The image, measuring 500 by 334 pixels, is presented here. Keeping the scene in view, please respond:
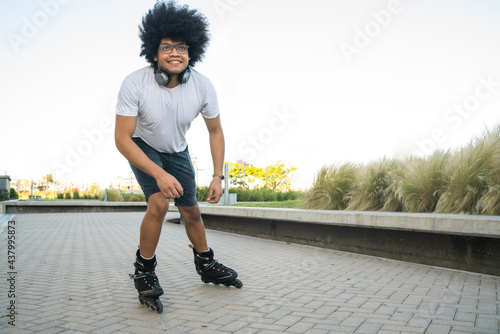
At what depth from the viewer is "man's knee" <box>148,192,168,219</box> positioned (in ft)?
10.1

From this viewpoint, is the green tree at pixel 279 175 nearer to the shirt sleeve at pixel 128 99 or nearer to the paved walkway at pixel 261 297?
the paved walkway at pixel 261 297

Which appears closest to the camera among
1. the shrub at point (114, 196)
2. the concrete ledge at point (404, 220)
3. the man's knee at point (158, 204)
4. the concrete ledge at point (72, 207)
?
the man's knee at point (158, 204)

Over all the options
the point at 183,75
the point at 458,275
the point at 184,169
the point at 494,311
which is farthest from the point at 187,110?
the point at 458,275

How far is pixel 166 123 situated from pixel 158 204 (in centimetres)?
60

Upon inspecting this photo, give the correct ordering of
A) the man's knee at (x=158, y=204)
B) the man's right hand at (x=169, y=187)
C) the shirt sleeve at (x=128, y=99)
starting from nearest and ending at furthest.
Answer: the man's right hand at (x=169, y=187) → the shirt sleeve at (x=128, y=99) → the man's knee at (x=158, y=204)

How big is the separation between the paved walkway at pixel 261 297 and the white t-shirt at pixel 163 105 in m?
1.23

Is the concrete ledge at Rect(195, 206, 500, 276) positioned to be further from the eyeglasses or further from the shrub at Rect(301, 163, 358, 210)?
the eyeglasses

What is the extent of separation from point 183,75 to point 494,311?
2.72 m

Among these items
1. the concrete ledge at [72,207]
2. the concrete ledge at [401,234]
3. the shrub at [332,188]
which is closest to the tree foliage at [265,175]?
the concrete ledge at [72,207]

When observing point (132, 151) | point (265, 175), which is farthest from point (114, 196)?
point (132, 151)

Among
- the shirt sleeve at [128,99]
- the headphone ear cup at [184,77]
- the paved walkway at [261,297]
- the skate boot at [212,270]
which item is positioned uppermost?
the headphone ear cup at [184,77]

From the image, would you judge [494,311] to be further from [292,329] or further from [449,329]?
[292,329]

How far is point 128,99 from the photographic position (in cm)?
299

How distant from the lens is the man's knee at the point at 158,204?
3.07 metres
